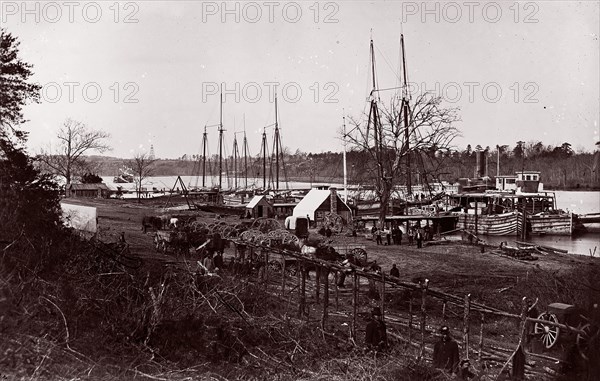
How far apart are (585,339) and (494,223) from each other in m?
40.1

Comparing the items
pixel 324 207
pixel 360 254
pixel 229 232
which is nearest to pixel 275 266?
pixel 360 254

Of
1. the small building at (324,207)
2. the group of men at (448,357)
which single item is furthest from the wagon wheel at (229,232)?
the group of men at (448,357)

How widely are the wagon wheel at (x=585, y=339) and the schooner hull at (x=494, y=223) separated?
37625mm

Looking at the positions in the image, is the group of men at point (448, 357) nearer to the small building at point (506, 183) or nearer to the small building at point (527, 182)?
the small building at point (527, 182)

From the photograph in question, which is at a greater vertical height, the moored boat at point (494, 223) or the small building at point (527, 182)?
the small building at point (527, 182)

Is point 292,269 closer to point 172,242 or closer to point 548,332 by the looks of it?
point 172,242

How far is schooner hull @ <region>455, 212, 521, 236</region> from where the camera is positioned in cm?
4903

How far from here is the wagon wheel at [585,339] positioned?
36.3 feet

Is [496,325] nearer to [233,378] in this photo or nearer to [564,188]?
[233,378]

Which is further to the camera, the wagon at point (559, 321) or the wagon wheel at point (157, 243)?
the wagon wheel at point (157, 243)

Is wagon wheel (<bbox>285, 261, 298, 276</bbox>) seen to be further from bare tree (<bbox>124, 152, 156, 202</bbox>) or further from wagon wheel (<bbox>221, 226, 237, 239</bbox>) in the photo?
bare tree (<bbox>124, 152, 156, 202</bbox>)

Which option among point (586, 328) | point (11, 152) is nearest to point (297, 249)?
point (11, 152)

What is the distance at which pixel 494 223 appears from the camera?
4991 centimetres

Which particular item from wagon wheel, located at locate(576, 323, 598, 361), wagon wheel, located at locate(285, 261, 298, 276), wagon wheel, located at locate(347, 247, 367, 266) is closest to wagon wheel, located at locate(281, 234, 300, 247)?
wagon wheel, located at locate(285, 261, 298, 276)
